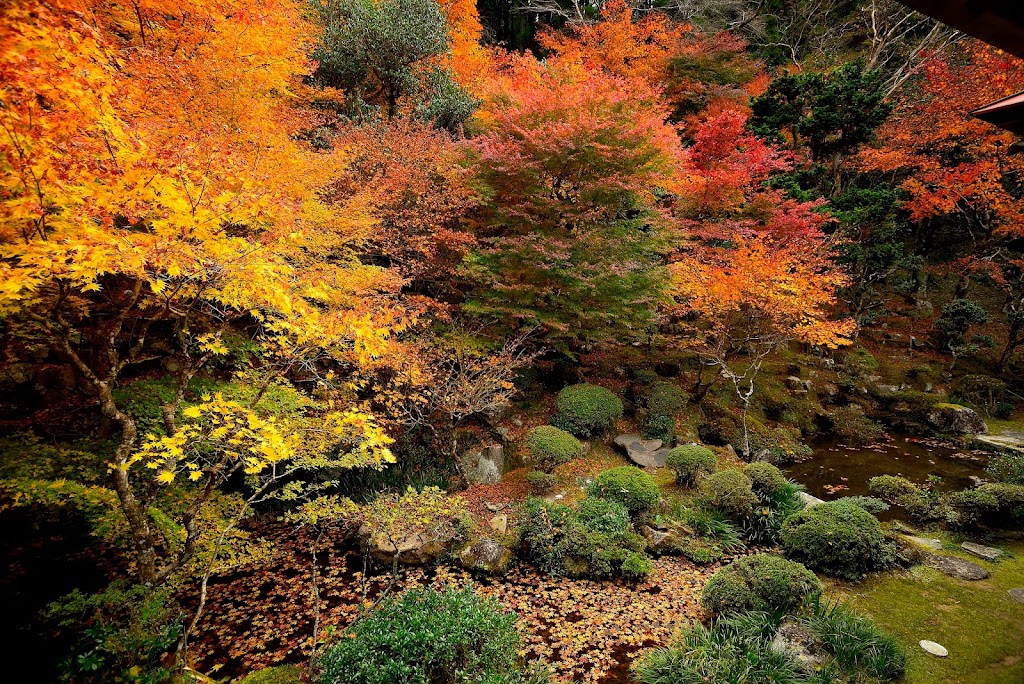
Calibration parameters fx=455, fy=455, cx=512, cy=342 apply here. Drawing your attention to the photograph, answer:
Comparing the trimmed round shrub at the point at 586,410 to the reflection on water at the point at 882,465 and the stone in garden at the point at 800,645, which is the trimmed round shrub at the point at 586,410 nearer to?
the reflection on water at the point at 882,465

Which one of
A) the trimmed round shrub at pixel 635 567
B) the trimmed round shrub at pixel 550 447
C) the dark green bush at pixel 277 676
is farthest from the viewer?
the trimmed round shrub at pixel 550 447

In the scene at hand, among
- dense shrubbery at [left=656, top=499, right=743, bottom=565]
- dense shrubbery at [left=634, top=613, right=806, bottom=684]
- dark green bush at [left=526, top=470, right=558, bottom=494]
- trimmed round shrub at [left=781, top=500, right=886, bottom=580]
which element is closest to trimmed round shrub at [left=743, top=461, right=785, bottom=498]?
dense shrubbery at [left=656, top=499, right=743, bottom=565]

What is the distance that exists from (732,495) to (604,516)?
7.88ft

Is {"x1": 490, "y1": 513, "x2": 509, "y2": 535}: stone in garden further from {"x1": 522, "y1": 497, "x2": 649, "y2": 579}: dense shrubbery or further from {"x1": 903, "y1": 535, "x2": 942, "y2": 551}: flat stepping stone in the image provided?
{"x1": 903, "y1": 535, "x2": 942, "y2": 551}: flat stepping stone

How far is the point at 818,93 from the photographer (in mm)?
15453

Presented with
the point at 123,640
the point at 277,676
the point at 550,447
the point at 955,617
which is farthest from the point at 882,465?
the point at 123,640

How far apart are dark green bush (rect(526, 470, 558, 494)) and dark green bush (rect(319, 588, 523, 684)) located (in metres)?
3.69

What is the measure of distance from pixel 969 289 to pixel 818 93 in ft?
36.1

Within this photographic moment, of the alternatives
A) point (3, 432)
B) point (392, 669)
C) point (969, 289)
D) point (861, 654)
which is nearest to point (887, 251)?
point (969, 289)

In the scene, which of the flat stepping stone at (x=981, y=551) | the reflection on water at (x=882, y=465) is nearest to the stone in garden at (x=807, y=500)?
the reflection on water at (x=882, y=465)

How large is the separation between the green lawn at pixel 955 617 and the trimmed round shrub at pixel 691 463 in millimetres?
2792

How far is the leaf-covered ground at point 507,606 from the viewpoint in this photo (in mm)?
5758

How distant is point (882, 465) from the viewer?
1073 centimetres

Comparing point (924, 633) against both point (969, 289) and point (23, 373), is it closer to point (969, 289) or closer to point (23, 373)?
point (23, 373)
